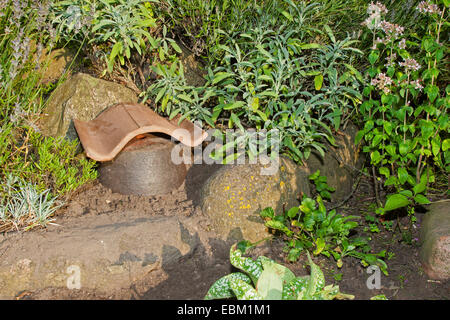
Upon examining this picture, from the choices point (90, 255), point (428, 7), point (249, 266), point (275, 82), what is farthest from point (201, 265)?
point (428, 7)

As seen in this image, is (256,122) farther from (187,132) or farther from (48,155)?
(48,155)

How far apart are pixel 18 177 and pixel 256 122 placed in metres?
1.81

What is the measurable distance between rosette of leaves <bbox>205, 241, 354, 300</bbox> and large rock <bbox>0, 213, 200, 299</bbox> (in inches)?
24.1

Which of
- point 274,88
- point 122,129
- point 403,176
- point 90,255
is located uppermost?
point 274,88

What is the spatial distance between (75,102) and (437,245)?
2.90 meters

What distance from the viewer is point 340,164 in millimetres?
3551

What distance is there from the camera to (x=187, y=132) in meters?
3.19

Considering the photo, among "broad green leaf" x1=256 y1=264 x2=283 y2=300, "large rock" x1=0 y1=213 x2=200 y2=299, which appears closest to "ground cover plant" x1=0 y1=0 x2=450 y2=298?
"large rock" x1=0 y1=213 x2=200 y2=299

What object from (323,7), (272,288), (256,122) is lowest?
(272,288)

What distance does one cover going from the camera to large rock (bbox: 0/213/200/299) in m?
2.48

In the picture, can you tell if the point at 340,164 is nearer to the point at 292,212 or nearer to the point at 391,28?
the point at 292,212

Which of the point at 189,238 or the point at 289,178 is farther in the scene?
the point at 289,178

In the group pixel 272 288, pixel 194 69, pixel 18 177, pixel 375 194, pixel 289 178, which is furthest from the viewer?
pixel 194 69

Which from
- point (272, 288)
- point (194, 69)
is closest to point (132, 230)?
Answer: point (272, 288)
